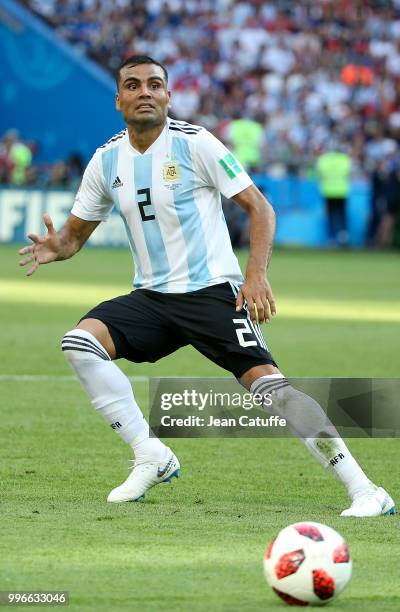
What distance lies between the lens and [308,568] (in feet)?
16.0

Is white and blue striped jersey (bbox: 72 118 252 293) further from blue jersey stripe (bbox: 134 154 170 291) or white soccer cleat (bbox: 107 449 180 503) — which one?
white soccer cleat (bbox: 107 449 180 503)

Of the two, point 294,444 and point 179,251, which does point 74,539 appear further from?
point 294,444

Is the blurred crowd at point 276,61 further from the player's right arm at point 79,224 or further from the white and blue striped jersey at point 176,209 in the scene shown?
the white and blue striped jersey at point 176,209

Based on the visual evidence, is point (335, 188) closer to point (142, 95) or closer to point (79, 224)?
point (79, 224)

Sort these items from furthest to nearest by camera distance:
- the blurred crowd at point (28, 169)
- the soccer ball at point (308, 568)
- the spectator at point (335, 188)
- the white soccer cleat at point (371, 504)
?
the blurred crowd at point (28, 169) < the spectator at point (335, 188) < the white soccer cleat at point (371, 504) < the soccer ball at point (308, 568)

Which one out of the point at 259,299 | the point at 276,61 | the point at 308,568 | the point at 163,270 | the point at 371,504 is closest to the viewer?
the point at 308,568

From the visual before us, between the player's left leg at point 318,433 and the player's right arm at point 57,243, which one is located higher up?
the player's right arm at point 57,243

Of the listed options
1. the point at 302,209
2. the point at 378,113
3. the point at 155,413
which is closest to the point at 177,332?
the point at 155,413

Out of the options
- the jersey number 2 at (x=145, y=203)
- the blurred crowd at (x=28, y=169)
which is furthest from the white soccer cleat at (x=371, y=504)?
the blurred crowd at (x=28, y=169)

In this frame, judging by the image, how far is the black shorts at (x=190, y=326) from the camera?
6.88 m

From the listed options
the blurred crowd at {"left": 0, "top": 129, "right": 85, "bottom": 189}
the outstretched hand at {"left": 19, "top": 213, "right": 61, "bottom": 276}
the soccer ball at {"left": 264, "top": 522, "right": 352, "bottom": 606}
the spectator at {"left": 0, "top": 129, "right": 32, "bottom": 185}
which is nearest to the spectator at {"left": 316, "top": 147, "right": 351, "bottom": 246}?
the blurred crowd at {"left": 0, "top": 129, "right": 85, "bottom": 189}

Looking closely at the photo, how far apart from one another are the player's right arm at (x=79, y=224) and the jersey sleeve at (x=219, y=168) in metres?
0.56

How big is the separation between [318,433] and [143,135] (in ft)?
5.63

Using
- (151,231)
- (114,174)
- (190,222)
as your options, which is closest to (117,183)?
(114,174)
